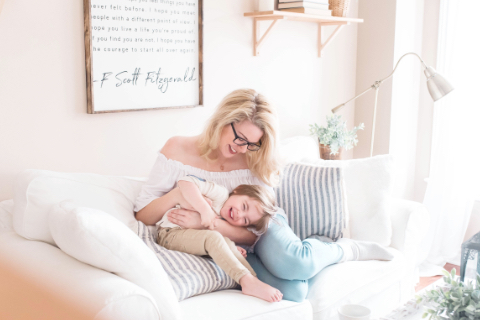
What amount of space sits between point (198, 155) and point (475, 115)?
1959 millimetres

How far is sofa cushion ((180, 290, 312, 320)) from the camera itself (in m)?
1.43

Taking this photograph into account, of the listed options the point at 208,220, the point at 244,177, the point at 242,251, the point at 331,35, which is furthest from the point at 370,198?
the point at 331,35

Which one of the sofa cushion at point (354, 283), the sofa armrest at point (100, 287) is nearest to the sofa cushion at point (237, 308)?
the sofa cushion at point (354, 283)

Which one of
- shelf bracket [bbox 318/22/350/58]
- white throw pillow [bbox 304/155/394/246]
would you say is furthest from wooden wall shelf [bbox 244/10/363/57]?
white throw pillow [bbox 304/155/394/246]

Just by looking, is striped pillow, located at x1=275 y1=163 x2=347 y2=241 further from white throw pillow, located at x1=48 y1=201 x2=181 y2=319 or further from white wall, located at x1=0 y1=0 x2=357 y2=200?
white throw pillow, located at x1=48 y1=201 x2=181 y2=319

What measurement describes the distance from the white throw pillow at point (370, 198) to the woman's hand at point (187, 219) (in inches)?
31.5

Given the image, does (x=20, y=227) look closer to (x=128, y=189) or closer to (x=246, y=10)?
(x=128, y=189)

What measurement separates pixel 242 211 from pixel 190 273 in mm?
341

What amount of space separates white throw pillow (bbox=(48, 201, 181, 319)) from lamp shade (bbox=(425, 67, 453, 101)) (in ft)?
5.74

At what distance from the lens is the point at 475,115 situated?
2939 mm

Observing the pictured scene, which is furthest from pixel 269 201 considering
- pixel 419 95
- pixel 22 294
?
pixel 419 95

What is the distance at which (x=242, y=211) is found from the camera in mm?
1792

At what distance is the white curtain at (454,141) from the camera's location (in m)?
2.92

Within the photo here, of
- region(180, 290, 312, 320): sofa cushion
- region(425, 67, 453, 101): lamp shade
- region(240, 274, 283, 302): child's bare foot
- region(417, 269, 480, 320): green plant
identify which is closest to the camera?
region(417, 269, 480, 320): green plant
